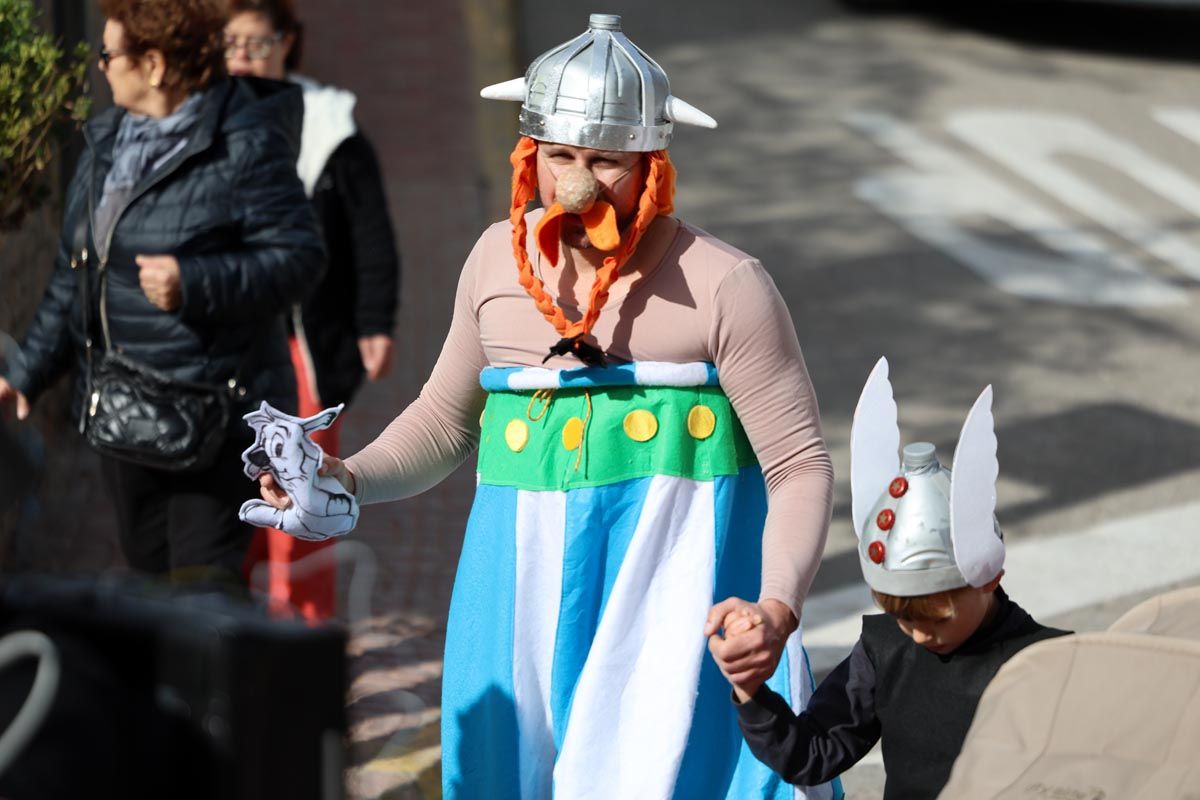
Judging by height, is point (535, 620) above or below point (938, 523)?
below

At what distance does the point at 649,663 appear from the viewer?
333 cm

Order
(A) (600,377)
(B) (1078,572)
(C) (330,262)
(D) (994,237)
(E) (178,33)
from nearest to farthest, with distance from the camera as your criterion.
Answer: (A) (600,377) → (E) (178,33) → (C) (330,262) → (B) (1078,572) → (D) (994,237)

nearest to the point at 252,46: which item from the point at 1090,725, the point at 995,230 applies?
the point at 1090,725

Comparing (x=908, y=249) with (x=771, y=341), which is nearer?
(x=771, y=341)

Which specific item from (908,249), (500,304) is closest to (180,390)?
(500,304)

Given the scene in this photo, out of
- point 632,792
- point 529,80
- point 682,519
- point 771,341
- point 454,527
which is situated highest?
point 529,80

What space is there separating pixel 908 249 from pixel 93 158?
660 centimetres

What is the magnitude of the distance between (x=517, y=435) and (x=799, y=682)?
0.67 m

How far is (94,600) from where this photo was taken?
204 centimetres

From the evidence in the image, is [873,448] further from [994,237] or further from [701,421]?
[994,237]

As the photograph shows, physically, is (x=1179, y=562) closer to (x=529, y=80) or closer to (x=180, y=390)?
(x=180, y=390)

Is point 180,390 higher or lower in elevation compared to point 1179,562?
higher

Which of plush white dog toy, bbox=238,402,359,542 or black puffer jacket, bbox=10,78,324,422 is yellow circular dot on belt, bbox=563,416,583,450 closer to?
plush white dog toy, bbox=238,402,359,542

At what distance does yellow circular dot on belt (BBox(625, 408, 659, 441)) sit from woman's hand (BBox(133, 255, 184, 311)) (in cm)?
162
